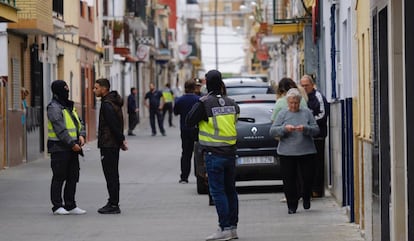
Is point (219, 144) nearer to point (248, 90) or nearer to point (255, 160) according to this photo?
point (255, 160)

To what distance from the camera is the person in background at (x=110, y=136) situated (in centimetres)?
1761

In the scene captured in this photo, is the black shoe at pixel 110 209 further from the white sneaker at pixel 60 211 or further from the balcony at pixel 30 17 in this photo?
the balcony at pixel 30 17

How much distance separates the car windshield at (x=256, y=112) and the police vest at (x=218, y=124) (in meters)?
5.69

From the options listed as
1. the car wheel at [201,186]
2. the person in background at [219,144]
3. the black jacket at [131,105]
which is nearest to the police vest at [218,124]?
the person in background at [219,144]

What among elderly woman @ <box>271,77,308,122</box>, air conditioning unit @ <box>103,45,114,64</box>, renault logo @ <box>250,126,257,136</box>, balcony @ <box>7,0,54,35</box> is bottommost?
renault logo @ <box>250,126,257,136</box>

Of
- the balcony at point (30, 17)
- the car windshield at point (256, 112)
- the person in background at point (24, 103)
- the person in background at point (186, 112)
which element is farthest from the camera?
the person in background at point (24, 103)

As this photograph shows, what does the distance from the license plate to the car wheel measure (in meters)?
0.95

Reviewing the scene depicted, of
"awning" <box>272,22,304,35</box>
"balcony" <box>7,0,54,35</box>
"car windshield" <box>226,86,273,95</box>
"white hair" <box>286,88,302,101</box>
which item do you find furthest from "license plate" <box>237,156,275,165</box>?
"awning" <box>272,22,304,35</box>

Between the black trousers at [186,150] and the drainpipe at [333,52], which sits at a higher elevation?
the drainpipe at [333,52]

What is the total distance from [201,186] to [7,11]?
5230mm

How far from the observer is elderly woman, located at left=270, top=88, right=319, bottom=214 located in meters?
17.1

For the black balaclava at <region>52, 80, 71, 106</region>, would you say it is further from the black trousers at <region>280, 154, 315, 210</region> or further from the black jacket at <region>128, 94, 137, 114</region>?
the black jacket at <region>128, 94, 137, 114</region>

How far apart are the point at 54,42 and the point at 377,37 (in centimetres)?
2423

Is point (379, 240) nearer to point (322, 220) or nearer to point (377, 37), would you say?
point (377, 37)
